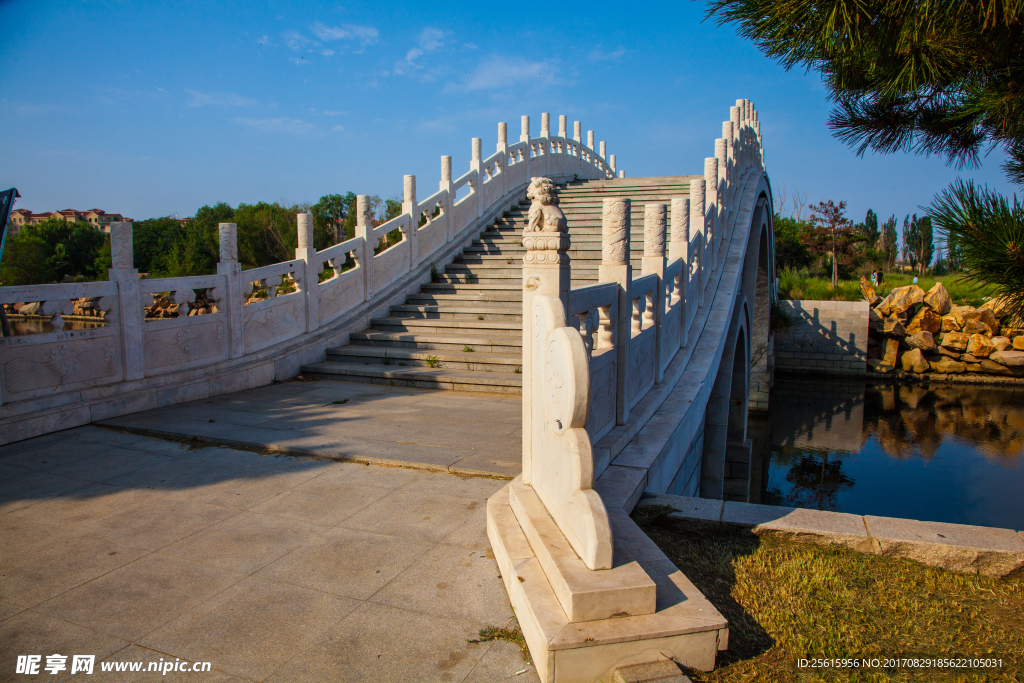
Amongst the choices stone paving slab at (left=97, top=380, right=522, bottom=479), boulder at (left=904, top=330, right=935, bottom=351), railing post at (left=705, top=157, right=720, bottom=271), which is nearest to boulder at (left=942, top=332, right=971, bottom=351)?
boulder at (left=904, top=330, right=935, bottom=351)

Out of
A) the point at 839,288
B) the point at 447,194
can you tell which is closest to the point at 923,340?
the point at 839,288

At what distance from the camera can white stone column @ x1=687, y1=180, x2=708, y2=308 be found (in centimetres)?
851

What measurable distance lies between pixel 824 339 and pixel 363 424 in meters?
24.6

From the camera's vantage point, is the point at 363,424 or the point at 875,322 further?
the point at 875,322

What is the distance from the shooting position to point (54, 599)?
2.75 meters

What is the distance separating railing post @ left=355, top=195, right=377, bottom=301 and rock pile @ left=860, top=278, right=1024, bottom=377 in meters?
22.9

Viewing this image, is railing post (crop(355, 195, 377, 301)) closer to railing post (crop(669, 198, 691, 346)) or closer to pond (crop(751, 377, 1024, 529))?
railing post (crop(669, 198, 691, 346))

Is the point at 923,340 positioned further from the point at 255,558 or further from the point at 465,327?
the point at 255,558

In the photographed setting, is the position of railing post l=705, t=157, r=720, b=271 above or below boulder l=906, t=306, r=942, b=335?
above

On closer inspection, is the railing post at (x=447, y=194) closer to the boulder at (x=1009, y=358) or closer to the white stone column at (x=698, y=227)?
the white stone column at (x=698, y=227)

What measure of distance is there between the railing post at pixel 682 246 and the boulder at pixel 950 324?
22.0 meters

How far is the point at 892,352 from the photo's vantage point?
2469 centimetres

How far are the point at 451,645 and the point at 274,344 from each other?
253 inches

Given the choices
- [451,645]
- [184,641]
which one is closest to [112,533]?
[184,641]
